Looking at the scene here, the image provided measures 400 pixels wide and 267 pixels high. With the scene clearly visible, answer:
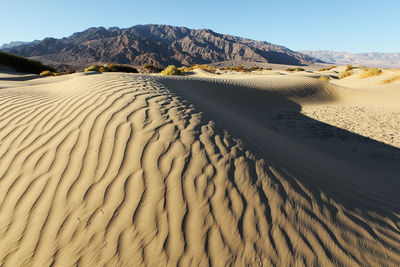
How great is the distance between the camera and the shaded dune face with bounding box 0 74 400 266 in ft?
5.65

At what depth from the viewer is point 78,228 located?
5.86 ft

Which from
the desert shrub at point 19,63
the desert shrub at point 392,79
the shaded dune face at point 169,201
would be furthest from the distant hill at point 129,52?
the shaded dune face at point 169,201

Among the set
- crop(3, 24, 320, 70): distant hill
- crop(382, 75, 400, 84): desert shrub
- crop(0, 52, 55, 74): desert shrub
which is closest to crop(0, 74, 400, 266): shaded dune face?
crop(382, 75, 400, 84): desert shrub

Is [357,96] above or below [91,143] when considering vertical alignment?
below

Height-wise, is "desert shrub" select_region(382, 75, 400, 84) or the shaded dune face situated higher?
the shaded dune face

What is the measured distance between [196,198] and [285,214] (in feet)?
2.75

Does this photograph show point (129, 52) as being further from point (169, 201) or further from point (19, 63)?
point (169, 201)

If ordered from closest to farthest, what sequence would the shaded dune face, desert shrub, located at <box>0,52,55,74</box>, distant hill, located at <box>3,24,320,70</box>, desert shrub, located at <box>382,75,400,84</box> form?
the shaded dune face < desert shrub, located at <box>382,75,400,84</box> < desert shrub, located at <box>0,52,55,74</box> < distant hill, located at <box>3,24,320,70</box>

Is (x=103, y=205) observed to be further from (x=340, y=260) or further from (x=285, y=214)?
(x=340, y=260)

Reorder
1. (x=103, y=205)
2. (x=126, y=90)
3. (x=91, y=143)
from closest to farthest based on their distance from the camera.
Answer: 1. (x=103, y=205)
2. (x=91, y=143)
3. (x=126, y=90)

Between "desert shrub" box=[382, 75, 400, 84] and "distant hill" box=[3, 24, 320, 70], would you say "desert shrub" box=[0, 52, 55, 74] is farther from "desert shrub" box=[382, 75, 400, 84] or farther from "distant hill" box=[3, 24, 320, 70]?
"distant hill" box=[3, 24, 320, 70]

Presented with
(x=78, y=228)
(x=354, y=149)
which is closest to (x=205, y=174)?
(x=78, y=228)

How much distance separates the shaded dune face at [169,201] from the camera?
1724 millimetres

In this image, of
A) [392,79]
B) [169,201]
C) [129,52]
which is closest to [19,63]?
[169,201]
